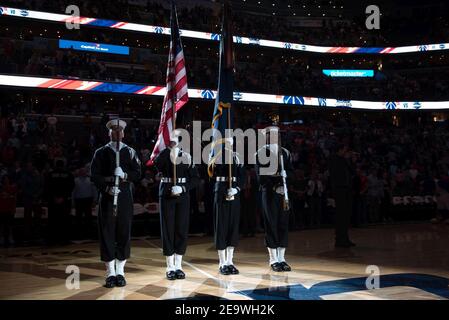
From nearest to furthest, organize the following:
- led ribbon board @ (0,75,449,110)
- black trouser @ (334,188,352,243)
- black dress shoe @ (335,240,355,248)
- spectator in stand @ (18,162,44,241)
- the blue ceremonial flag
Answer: the blue ceremonial flag
black trouser @ (334,188,352,243)
black dress shoe @ (335,240,355,248)
spectator in stand @ (18,162,44,241)
led ribbon board @ (0,75,449,110)

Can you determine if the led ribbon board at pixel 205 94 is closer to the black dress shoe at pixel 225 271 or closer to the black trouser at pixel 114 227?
the black trouser at pixel 114 227

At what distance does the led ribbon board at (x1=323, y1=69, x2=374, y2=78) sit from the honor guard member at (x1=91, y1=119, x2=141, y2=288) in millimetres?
39683

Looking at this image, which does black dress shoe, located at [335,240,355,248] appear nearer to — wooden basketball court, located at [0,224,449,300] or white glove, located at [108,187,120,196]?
wooden basketball court, located at [0,224,449,300]

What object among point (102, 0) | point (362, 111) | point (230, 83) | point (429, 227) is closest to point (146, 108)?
point (102, 0)

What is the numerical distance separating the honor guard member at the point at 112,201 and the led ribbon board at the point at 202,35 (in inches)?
995

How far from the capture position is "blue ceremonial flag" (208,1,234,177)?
29.5ft

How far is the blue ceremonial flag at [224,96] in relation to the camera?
900 centimetres

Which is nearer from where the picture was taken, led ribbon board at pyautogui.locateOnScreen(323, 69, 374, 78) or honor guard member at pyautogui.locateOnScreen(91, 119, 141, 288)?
honor guard member at pyautogui.locateOnScreen(91, 119, 141, 288)

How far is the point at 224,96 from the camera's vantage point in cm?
941

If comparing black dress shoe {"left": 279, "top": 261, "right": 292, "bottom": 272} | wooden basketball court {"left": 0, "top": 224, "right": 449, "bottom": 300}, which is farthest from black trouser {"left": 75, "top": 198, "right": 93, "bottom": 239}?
black dress shoe {"left": 279, "top": 261, "right": 292, "bottom": 272}
